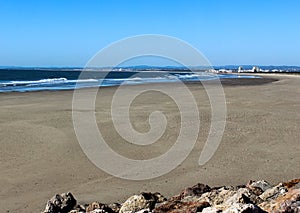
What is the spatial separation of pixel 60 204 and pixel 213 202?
209 cm

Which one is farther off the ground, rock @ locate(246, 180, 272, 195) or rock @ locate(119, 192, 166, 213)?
rock @ locate(246, 180, 272, 195)

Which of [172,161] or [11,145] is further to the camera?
[11,145]

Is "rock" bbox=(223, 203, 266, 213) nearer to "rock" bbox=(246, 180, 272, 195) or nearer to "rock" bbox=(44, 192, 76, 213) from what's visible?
"rock" bbox=(246, 180, 272, 195)

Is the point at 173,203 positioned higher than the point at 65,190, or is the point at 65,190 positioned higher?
the point at 173,203

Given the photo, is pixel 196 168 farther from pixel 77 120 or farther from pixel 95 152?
pixel 77 120

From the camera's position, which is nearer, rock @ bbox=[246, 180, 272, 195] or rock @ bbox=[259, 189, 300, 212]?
rock @ bbox=[259, 189, 300, 212]

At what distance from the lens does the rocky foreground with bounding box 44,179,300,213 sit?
139 inches

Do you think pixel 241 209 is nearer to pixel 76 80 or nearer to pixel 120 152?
pixel 120 152

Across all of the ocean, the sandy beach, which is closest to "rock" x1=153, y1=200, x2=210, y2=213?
the sandy beach

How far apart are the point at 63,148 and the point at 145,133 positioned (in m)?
2.77

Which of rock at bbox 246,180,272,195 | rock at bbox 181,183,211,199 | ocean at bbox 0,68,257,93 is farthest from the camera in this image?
ocean at bbox 0,68,257,93

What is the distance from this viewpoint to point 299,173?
7539 millimetres

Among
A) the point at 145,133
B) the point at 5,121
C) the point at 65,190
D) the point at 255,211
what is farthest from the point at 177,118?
the point at 255,211

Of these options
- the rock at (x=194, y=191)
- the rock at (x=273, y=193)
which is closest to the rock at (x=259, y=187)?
the rock at (x=273, y=193)
